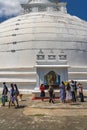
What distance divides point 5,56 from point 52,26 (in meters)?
6.66

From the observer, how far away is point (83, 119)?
52.3 feet

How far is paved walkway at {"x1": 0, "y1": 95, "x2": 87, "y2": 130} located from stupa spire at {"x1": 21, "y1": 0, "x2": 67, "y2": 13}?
24.0 meters

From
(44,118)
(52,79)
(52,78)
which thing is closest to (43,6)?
(52,78)

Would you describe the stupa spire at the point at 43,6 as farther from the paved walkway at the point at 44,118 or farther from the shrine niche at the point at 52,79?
the paved walkway at the point at 44,118

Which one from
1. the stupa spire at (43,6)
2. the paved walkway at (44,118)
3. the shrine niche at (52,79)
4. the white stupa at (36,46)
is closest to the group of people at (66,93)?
the paved walkway at (44,118)

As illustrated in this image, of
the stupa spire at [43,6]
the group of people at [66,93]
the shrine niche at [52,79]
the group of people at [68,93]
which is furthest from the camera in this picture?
the stupa spire at [43,6]

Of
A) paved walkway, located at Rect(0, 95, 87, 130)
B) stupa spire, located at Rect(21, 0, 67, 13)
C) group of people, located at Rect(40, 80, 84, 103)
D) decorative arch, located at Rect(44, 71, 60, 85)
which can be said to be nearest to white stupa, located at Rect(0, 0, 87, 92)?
decorative arch, located at Rect(44, 71, 60, 85)

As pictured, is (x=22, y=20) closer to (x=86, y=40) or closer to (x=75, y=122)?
(x=86, y=40)

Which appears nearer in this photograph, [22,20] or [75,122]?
[75,122]

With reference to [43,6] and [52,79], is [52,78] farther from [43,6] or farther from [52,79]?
[43,6]

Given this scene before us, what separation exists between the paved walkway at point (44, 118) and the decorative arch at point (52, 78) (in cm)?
718

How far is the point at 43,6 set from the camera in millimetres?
42156

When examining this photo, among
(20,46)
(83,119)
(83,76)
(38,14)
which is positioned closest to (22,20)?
(38,14)

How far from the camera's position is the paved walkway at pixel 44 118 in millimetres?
14406
